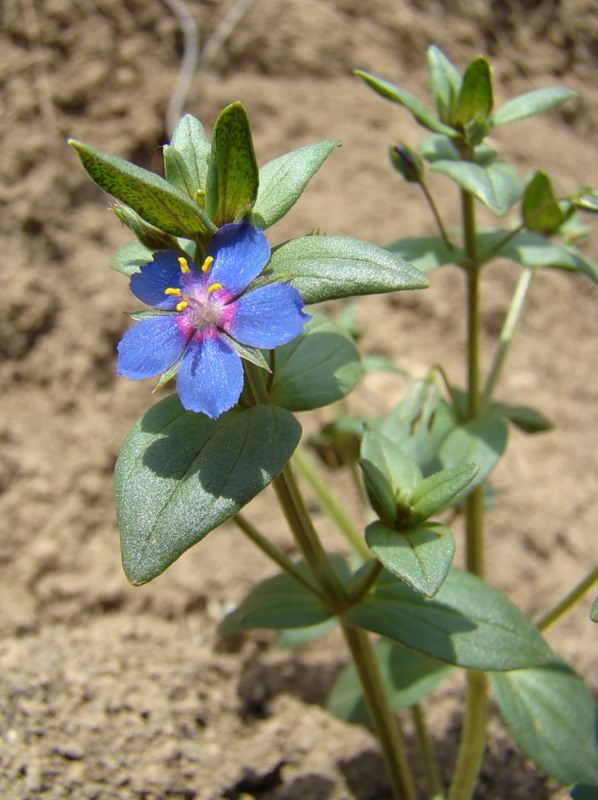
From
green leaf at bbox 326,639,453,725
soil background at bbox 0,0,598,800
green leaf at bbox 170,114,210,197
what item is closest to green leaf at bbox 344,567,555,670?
green leaf at bbox 326,639,453,725

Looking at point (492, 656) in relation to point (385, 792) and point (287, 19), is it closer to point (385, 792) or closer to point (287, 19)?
point (385, 792)

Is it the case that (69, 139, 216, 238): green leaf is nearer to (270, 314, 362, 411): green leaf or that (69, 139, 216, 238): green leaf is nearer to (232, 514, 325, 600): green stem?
(270, 314, 362, 411): green leaf

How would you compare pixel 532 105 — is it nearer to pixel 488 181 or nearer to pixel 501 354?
pixel 488 181

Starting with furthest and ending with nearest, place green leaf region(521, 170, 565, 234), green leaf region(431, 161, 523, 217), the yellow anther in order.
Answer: green leaf region(521, 170, 565, 234), green leaf region(431, 161, 523, 217), the yellow anther

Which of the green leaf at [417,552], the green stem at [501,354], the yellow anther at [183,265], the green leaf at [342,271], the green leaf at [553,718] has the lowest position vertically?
the green leaf at [553,718]

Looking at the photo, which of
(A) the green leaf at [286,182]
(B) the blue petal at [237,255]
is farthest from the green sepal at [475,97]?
(B) the blue petal at [237,255]

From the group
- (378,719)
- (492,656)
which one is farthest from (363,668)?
(492,656)

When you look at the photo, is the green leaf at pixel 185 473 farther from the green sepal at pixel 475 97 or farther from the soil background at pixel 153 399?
the green sepal at pixel 475 97

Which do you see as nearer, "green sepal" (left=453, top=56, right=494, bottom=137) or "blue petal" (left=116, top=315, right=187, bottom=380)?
"blue petal" (left=116, top=315, right=187, bottom=380)
